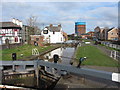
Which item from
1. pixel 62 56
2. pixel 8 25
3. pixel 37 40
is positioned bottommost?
pixel 62 56

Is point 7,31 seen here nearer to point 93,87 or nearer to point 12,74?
point 12,74

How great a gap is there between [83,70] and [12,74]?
5.15 m

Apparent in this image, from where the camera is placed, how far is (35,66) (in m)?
6.92

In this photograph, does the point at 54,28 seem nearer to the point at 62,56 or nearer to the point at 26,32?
the point at 26,32

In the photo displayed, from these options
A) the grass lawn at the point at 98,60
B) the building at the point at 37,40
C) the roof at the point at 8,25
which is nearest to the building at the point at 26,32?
the roof at the point at 8,25

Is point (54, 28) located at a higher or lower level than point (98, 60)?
higher

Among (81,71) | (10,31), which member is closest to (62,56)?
(81,71)

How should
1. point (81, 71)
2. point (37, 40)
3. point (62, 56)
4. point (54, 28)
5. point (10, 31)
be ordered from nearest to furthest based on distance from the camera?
point (81, 71)
point (62, 56)
point (37, 40)
point (10, 31)
point (54, 28)

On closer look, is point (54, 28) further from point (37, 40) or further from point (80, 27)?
point (80, 27)

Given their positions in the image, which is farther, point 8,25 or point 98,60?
point 8,25

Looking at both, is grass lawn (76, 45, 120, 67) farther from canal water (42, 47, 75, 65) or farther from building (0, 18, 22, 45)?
building (0, 18, 22, 45)

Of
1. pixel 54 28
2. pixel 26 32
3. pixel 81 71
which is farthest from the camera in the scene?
pixel 54 28

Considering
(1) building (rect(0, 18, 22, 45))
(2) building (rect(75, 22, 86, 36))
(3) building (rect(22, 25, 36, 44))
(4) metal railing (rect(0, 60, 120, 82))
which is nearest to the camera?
(4) metal railing (rect(0, 60, 120, 82))

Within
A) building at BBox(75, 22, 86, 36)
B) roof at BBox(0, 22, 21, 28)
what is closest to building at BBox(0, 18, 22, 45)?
roof at BBox(0, 22, 21, 28)
